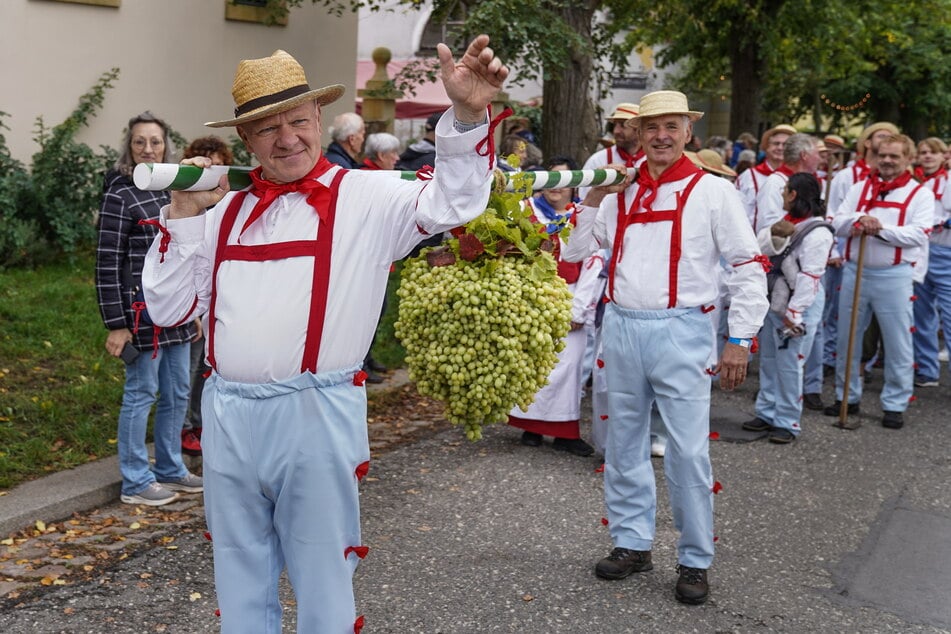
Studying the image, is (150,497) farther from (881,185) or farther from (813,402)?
(881,185)

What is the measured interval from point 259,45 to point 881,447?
10047mm

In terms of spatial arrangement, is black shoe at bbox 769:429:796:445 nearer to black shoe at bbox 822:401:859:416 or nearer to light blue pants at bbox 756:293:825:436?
light blue pants at bbox 756:293:825:436

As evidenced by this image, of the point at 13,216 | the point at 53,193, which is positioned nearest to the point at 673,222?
the point at 13,216

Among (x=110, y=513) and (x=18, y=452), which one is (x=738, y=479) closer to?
(x=110, y=513)

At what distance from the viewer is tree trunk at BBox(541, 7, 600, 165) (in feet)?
41.1

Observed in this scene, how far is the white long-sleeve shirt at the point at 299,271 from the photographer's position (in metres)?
3.14

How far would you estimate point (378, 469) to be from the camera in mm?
6895

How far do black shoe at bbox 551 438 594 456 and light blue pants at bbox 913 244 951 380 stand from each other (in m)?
4.52

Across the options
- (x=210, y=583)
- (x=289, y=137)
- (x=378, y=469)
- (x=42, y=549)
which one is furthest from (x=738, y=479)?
(x=289, y=137)

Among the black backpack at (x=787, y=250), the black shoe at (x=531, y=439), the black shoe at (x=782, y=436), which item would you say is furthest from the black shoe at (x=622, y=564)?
the black backpack at (x=787, y=250)

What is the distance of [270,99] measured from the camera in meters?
3.13

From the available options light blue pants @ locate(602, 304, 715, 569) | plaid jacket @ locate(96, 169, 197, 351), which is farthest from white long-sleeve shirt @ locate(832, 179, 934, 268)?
plaid jacket @ locate(96, 169, 197, 351)

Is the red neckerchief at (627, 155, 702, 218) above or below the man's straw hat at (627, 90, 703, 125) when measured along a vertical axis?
below

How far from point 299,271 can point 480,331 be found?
0.57m
